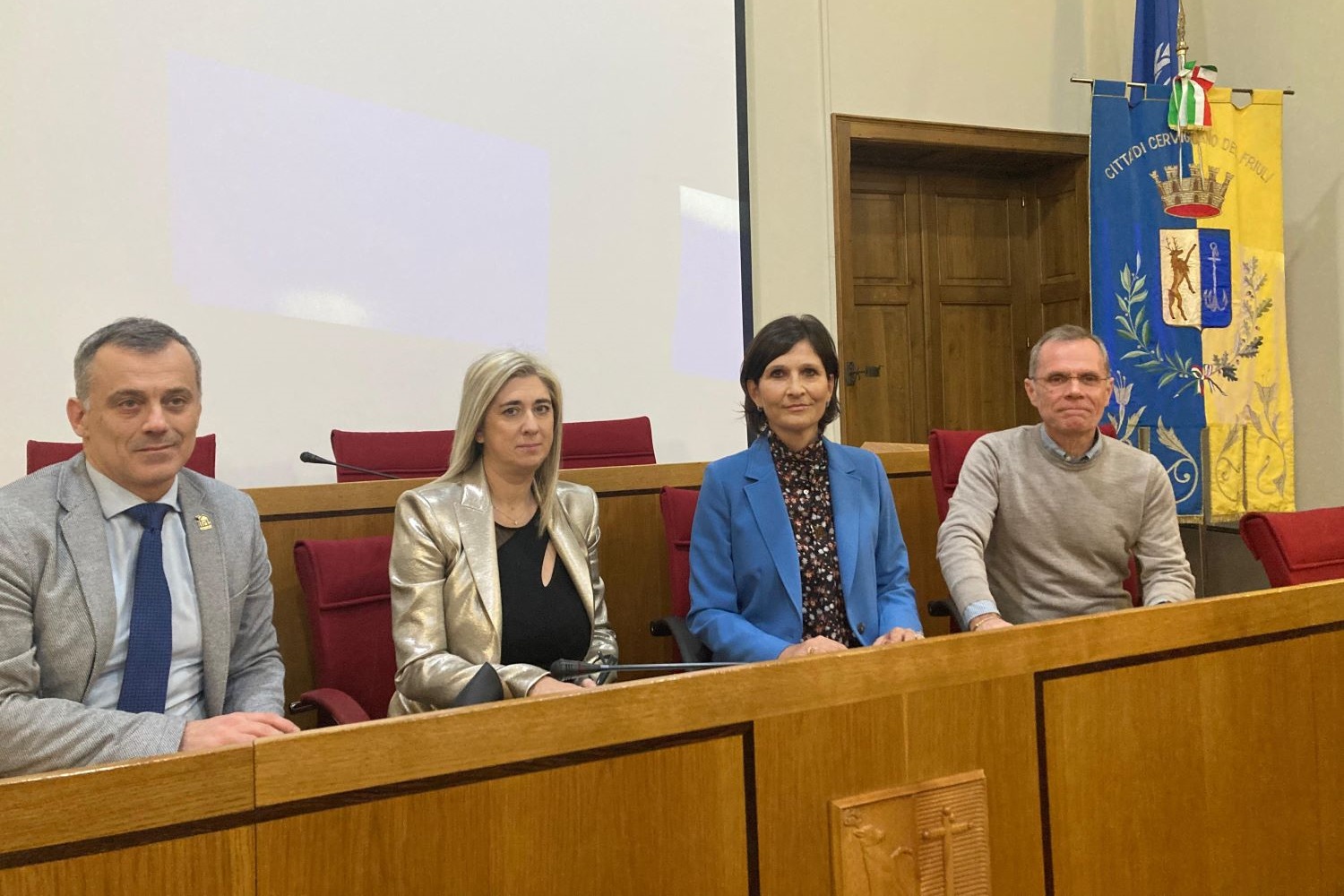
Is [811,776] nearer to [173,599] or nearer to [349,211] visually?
[173,599]

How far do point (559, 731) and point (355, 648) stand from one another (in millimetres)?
954

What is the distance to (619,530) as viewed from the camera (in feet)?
8.60

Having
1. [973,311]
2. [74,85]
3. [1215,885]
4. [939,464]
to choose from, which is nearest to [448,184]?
[74,85]

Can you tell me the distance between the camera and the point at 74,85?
334 cm

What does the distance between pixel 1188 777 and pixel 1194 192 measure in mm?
3469

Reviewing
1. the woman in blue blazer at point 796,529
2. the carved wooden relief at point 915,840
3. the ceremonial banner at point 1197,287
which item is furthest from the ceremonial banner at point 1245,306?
the carved wooden relief at point 915,840

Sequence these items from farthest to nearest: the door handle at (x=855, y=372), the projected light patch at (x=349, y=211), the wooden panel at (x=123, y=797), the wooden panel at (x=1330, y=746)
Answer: the door handle at (x=855, y=372), the projected light patch at (x=349, y=211), the wooden panel at (x=1330, y=746), the wooden panel at (x=123, y=797)

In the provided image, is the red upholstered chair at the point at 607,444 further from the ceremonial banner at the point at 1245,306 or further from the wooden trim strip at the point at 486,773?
the ceremonial banner at the point at 1245,306

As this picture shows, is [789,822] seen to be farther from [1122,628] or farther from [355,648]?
[355,648]

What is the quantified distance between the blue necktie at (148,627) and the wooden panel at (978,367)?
4.23 metres

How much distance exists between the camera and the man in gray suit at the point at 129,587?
1.33 metres

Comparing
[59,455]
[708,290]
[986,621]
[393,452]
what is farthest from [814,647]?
[708,290]

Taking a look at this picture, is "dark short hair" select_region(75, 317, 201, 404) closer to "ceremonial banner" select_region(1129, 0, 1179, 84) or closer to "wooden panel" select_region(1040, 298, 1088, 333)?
"ceremonial banner" select_region(1129, 0, 1179, 84)

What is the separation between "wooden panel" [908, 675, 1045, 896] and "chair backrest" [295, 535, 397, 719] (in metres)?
1.04
